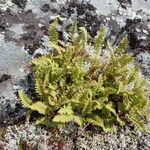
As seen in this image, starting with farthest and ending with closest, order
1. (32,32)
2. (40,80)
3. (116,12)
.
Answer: (116,12)
(32,32)
(40,80)

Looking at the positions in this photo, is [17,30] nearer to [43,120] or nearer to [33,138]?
[43,120]

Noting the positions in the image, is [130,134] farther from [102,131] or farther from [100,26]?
[100,26]

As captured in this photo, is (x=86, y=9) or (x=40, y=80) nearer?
(x=40, y=80)

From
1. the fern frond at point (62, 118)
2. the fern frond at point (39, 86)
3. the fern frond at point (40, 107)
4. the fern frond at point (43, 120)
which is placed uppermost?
the fern frond at point (39, 86)

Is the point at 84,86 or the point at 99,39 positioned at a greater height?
the point at 99,39

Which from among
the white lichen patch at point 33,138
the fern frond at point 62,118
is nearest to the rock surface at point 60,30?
the white lichen patch at point 33,138

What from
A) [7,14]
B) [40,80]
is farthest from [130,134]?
[7,14]

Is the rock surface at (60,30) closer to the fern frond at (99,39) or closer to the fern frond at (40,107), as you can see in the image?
the fern frond at (40,107)

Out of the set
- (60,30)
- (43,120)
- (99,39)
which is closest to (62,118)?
(43,120)
